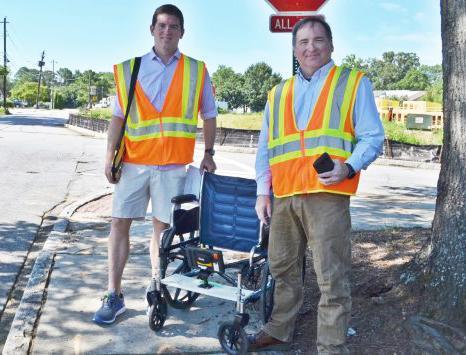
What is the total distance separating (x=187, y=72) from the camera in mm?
4102

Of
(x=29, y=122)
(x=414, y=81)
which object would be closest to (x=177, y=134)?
(x=29, y=122)

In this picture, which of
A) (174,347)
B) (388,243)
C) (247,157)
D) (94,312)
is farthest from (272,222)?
(247,157)

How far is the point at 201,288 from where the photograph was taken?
3.81 m

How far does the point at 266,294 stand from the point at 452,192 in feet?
4.32

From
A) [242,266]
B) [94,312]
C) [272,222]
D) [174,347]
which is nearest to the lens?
[272,222]

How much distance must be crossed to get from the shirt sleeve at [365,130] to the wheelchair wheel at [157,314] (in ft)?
5.58

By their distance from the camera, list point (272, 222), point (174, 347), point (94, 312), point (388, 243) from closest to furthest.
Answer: point (272, 222) → point (174, 347) → point (94, 312) → point (388, 243)

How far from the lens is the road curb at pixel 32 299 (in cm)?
381

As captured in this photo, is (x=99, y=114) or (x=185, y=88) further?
(x=99, y=114)

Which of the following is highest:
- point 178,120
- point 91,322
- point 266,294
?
point 178,120

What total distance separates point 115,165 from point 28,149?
1514cm

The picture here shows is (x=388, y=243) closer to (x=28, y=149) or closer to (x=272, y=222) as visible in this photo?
(x=272, y=222)

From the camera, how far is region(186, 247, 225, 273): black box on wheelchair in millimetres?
3844

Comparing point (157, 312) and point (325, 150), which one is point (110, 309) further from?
point (325, 150)
